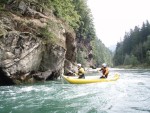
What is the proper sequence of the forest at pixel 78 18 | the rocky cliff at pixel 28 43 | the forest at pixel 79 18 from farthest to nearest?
the forest at pixel 79 18 < the forest at pixel 78 18 < the rocky cliff at pixel 28 43

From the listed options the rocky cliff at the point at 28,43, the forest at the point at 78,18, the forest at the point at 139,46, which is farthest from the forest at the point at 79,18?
the forest at the point at 139,46

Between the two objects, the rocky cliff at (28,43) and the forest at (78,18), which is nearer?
the rocky cliff at (28,43)

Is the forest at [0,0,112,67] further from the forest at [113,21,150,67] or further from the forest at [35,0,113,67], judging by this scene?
the forest at [113,21,150,67]

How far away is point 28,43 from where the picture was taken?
73.4 feet

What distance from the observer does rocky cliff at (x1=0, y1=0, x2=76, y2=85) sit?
2114 cm

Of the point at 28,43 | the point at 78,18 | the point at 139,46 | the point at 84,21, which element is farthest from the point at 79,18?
the point at 139,46

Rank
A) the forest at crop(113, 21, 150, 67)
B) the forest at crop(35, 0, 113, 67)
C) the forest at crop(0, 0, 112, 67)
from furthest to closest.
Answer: the forest at crop(113, 21, 150, 67)
the forest at crop(35, 0, 113, 67)
the forest at crop(0, 0, 112, 67)

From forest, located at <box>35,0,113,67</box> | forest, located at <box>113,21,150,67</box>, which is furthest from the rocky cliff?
forest, located at <box>113,21,150,67</box>

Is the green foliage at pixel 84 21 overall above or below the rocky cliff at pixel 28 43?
above

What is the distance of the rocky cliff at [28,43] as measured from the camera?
2114cm

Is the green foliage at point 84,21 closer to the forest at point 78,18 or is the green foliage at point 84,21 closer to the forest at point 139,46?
the forest at point 78,18

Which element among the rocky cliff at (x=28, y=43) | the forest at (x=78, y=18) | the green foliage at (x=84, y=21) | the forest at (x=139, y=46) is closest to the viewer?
the rocky cliff at (x=28, y=43)

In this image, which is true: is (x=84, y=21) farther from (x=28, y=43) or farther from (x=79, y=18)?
(x=28, y=43)

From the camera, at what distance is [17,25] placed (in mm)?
23453
